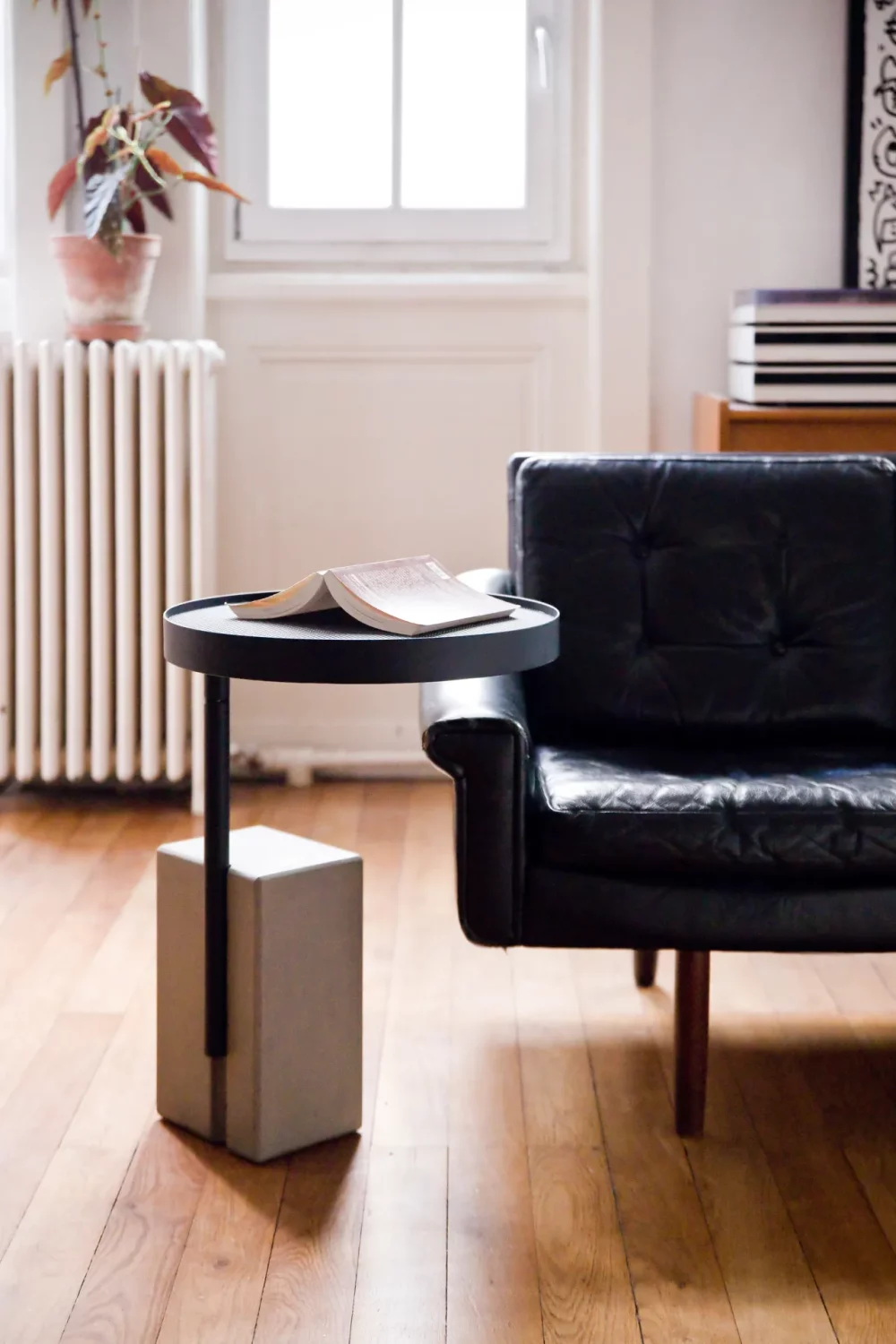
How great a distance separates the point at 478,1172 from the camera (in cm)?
181

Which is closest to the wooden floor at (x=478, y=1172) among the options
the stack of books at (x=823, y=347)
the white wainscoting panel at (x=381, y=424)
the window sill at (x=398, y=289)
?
the stack of books at (x=823, y=347)

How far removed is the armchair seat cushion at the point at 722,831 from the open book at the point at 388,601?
260mm

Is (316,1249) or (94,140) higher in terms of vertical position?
(94,140)

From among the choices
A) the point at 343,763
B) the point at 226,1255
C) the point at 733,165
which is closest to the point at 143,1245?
the point at 226,1255

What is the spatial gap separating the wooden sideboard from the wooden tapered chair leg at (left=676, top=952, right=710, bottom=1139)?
138cm

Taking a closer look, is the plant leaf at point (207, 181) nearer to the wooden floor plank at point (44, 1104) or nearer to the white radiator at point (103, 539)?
the white radiator at point (103, 539)

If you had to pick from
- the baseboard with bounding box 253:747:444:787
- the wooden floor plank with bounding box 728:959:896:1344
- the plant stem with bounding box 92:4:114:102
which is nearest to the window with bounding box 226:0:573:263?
the plant stem with bounding box 92:4:114:102

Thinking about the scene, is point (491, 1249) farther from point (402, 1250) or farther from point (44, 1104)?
point (44, 1104)

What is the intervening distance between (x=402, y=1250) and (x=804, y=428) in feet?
6.34

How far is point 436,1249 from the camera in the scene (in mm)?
1638

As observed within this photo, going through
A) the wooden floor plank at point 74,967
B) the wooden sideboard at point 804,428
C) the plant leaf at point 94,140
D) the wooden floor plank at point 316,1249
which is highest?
the plant leaf at point 94,140

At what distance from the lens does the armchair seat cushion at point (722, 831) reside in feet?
6.01

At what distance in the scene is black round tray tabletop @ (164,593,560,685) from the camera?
1612mm

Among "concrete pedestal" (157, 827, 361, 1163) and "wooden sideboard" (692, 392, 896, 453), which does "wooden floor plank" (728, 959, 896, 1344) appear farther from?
"wooden sideboard" (692, 392, 896, 453)
